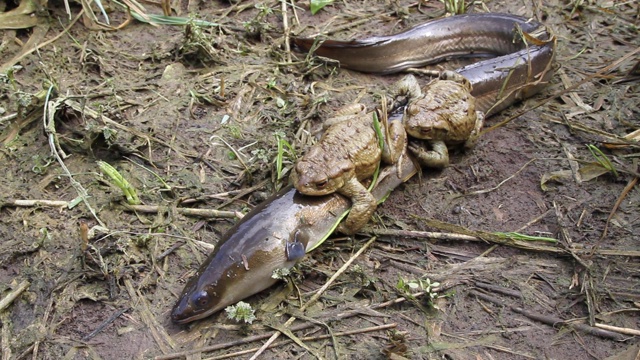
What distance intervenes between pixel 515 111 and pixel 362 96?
1486 mm

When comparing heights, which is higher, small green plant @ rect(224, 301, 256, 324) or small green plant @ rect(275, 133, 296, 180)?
small green plant @ rect(275, 133, 296, 180)

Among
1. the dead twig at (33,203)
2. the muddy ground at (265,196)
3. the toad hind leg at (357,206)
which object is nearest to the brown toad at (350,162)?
the toad hind leg at (357,206)

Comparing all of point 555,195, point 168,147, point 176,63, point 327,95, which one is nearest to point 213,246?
point 168,147

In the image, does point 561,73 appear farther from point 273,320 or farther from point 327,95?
point 273,320

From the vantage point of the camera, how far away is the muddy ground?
11.4ft

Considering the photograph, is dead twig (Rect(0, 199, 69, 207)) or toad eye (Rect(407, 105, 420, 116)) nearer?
dead twig (Rect(0, 199, 69, 207))

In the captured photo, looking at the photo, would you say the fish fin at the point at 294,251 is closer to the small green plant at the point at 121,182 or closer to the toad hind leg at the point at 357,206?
the toad hind leg at the point at 357,206

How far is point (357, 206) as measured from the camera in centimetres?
387

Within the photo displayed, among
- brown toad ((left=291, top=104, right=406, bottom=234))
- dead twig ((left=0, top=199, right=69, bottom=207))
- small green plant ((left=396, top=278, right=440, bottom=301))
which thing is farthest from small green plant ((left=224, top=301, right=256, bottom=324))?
dead twig ((left=0, top=199, right=69, bottom=207))

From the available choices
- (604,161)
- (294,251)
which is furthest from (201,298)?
(604,161)

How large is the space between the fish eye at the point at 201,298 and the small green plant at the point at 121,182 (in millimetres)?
1140

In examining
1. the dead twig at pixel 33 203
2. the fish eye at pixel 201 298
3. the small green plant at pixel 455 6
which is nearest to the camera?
the fish eye at pixel 201 298

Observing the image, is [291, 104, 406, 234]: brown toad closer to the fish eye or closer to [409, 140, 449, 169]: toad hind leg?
[409, 140, 449, 169]: toad hind leg

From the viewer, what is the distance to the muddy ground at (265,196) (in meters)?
3.46
